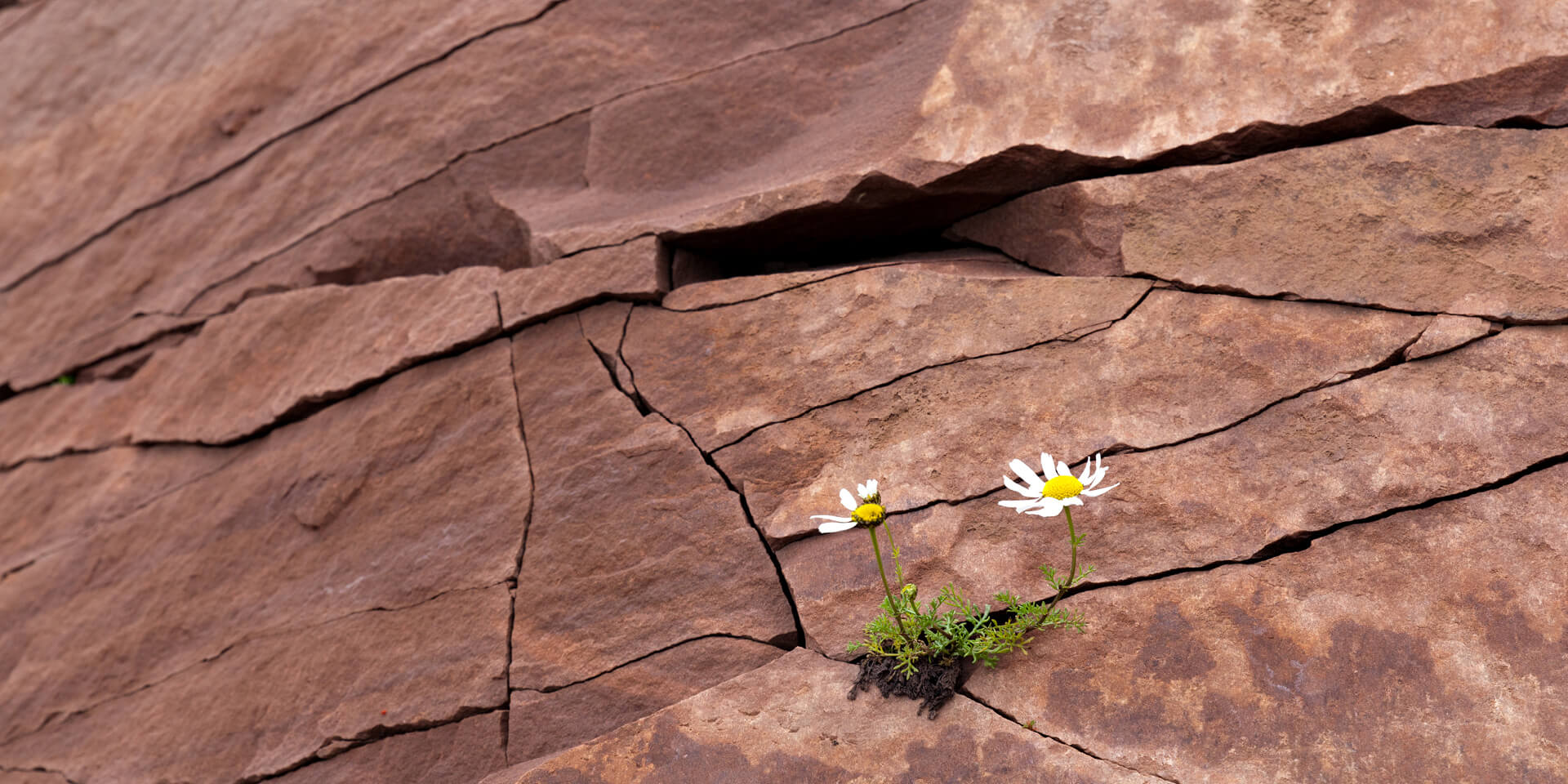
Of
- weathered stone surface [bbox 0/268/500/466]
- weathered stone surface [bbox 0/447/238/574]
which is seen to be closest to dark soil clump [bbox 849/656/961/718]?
weathered stone surface [bbox 0/268/500/466]

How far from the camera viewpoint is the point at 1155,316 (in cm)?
260

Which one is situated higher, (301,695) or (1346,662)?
(1346,662)

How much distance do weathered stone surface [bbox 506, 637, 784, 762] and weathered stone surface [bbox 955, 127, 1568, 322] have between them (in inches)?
53.3

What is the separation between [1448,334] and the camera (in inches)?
92.7

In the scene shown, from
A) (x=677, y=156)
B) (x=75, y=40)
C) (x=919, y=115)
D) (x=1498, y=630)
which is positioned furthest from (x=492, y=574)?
(x=75, y=40)

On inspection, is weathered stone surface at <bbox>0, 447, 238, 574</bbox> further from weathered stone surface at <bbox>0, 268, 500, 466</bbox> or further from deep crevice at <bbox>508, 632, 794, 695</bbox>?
deep crevice at <bbox>508, 632, 794, 695</bbox>

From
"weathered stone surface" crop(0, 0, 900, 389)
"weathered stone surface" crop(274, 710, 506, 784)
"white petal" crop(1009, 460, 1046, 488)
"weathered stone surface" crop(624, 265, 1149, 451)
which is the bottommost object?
"weathered stone surface" crop(274, 710, 506, 784)

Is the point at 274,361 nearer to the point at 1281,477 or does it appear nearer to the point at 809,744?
the point at 809,744

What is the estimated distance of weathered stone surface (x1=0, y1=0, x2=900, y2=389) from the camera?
351 cm

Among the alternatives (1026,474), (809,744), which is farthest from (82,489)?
(1026,474)

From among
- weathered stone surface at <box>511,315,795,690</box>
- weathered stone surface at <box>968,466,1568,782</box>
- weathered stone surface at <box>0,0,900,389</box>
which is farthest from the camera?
weathered stone surface at <box>0,0,900,389</box>

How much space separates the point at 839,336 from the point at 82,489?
10.1ft

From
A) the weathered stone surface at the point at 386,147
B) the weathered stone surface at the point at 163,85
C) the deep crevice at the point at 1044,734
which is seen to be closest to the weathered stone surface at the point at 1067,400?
the deep crevice at the point at 1044,734

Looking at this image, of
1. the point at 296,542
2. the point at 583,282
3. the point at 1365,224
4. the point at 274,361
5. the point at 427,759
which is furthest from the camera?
the point at 274,361
